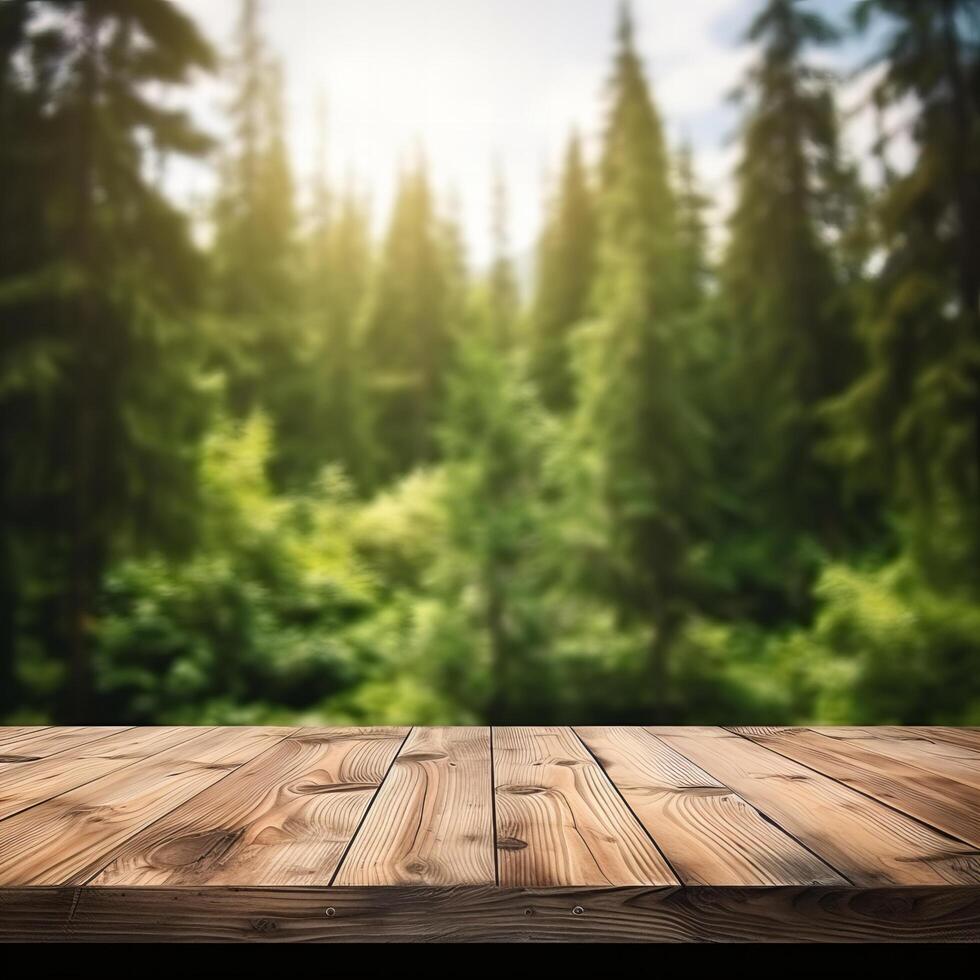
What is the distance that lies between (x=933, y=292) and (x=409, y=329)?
14.8m

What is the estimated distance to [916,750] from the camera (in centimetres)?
171

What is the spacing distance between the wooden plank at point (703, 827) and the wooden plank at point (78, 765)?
2.89ft

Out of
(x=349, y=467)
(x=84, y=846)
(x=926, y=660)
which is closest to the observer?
(x=84, y=846)

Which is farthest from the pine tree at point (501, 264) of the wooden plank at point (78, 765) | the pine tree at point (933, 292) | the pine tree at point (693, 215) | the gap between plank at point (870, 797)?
the gap between plank at point (870, 797)

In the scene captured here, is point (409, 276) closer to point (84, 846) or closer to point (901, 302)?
point (901, 302)

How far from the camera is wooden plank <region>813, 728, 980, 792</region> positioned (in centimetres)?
150

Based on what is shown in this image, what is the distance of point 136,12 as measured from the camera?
23.5 ft

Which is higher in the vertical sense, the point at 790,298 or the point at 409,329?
the point at 409,329

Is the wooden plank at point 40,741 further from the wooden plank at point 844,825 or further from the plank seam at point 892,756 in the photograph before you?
the plank seam at point 892,756

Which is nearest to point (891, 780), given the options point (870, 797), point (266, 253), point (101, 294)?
point (870, 797)

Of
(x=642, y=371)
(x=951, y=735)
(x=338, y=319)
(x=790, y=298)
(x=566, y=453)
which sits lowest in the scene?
(x=951, y=735)

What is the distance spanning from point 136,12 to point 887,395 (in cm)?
742

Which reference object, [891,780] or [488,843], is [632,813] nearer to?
[488,843]

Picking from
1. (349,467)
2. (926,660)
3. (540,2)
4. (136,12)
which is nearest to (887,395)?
(926,660)
